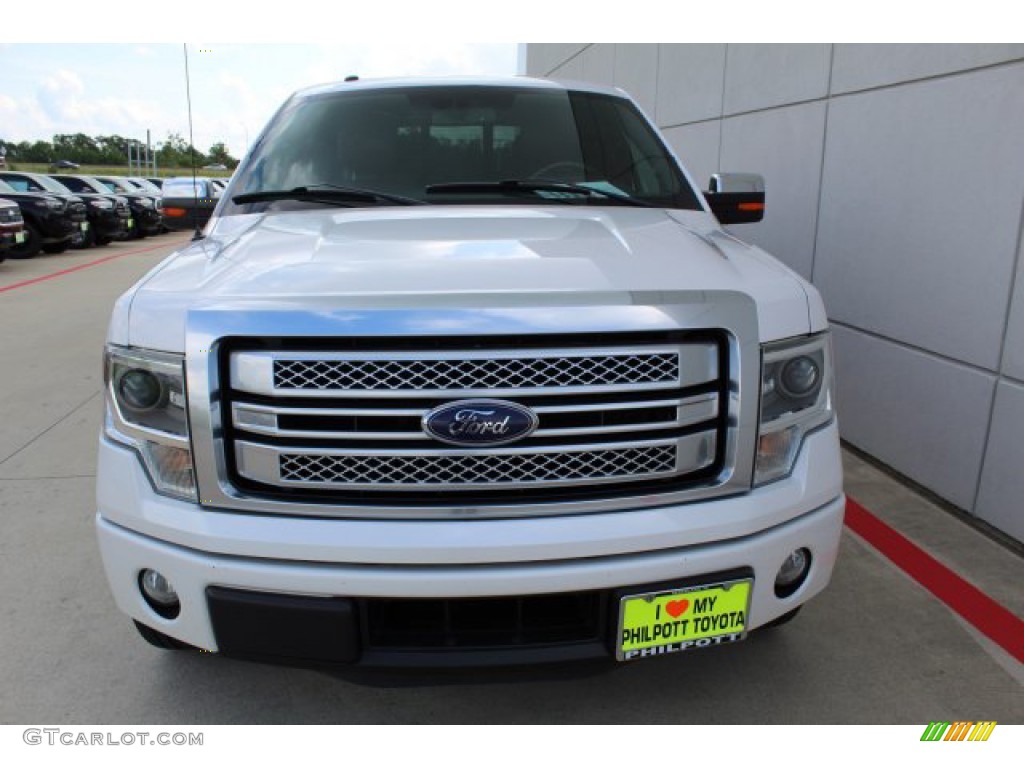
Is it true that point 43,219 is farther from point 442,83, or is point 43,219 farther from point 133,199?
point 442,83

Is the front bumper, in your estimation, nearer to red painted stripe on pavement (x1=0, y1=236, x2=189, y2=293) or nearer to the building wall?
the building wall

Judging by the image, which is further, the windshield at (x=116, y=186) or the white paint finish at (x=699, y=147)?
the windshield at (x=116, y=186)

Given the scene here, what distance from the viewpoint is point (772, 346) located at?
1.99m

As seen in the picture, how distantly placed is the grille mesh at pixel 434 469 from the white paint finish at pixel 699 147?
5506 millimetres

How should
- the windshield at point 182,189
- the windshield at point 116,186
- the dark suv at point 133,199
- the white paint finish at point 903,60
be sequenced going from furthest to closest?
the windshield at point 116,186, the dark suv at point 133,199, the white paint finish at point 903,60, the windshield at point 182,189

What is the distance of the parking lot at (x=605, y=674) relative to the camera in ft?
7.65

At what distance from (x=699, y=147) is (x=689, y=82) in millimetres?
707

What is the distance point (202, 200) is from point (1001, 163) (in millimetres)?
3410

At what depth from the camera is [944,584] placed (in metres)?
3.12

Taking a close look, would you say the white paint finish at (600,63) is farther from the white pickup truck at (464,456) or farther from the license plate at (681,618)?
the license plate at (681,618)

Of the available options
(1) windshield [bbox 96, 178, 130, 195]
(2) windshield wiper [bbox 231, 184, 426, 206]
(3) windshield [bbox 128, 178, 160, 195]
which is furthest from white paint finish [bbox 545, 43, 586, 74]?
(3) windshield [bbox 128, 178, 160, 195]

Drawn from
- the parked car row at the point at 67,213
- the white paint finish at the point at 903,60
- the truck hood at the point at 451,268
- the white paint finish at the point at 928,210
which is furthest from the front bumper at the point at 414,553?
the parked car row at the point at 67,213

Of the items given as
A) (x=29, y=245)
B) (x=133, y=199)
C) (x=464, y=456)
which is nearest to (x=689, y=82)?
(x=464, y=456)
